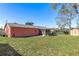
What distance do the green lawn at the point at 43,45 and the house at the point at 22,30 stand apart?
0.06 meters

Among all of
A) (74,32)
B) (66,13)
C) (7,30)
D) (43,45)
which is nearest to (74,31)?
(74,32)

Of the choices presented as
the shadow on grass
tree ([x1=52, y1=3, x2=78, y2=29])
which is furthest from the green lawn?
tree ([x1=52, y1=3, x2=78, y2=29])

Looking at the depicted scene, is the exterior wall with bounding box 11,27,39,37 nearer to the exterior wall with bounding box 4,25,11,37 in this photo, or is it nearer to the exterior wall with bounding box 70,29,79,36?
the exterior wall with bounding box 4,25,11,37

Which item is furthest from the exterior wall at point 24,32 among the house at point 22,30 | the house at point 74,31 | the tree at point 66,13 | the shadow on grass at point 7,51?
the house at point 74,31

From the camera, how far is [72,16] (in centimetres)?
395

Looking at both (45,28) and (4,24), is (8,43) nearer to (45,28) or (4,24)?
(4,24)

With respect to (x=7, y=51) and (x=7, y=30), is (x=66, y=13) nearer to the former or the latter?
(x=7, y=30)

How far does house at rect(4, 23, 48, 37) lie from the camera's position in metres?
3.92

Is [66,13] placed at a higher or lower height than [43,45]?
higher

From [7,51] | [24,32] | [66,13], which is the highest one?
[66,13]

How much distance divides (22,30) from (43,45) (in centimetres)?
35

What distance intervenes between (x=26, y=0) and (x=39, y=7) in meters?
0.20

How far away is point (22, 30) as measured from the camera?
13.0 ft

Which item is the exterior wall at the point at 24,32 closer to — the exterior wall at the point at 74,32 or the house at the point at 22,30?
the house at the point at 22,30
